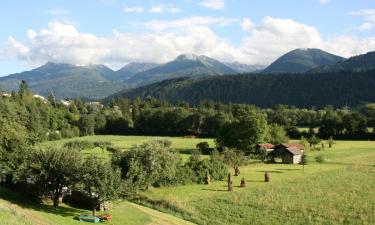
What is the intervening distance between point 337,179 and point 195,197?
72.6 ft

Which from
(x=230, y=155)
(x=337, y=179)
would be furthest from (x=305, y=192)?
(x=230, y=155)

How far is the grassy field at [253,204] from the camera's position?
38500mm

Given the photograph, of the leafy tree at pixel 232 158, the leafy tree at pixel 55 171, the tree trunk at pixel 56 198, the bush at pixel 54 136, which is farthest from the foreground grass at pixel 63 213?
the bush at pixel 54 136

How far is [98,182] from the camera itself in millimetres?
38562

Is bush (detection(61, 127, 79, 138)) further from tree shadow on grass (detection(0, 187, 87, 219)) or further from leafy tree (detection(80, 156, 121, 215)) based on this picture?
leafy tree (detection(80, 156, 121, 215))

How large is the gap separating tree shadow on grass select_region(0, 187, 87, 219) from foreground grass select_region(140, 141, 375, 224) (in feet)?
31.7

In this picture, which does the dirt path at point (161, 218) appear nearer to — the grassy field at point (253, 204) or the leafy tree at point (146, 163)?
the grassy field at point (253, 204)

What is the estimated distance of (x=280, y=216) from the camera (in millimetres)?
41844

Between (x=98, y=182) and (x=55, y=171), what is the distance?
460 centimetres

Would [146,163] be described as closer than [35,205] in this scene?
No

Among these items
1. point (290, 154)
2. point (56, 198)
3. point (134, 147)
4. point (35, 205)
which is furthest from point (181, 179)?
point (290, 154)

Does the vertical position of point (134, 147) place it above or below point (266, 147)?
above

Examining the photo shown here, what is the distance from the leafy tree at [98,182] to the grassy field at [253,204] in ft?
6.18

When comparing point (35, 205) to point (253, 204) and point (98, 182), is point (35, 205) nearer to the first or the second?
point (98, 182)
